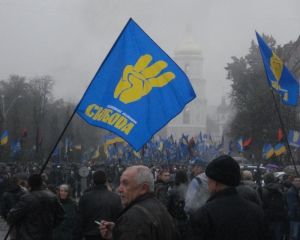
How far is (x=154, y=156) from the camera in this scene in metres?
70.6

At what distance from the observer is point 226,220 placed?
4863 millimetres

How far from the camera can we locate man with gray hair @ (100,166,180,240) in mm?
4734

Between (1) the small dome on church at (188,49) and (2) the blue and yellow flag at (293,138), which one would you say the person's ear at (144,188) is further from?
(1) the small dome on church at (188,49)

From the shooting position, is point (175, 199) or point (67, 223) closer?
point (67, 223)

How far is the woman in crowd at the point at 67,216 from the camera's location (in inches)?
378

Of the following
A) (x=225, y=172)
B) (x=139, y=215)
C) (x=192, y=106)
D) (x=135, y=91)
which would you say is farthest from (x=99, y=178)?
(x=192, y=106)

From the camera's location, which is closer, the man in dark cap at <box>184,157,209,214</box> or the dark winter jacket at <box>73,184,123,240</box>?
the dark winter jacket at <box>73,184,123,240</box>

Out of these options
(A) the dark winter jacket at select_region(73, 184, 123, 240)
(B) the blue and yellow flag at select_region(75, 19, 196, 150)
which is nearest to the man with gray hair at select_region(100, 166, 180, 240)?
(A) the dark winter jacket at select_region(73, 184, 123, 240)

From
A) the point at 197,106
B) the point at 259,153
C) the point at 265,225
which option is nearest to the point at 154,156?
the point at 259,153

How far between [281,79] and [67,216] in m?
3.56

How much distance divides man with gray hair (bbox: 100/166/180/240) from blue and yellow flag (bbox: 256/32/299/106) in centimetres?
630

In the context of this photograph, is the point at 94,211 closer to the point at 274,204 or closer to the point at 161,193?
the point at 161,193

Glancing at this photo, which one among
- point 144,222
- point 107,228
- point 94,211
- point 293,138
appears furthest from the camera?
point 293,138

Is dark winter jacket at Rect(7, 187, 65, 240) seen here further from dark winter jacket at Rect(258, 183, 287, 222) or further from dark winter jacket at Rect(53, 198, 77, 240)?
dark winter jacket at Rect(258, 183, 287, 222)
